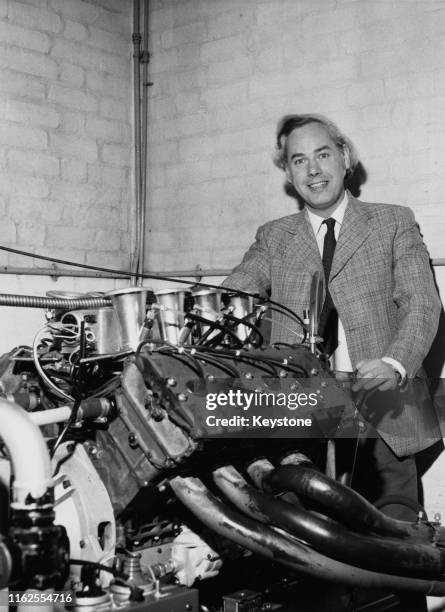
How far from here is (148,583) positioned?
1.82m

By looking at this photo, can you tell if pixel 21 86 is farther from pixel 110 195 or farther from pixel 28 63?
pixel 110 195

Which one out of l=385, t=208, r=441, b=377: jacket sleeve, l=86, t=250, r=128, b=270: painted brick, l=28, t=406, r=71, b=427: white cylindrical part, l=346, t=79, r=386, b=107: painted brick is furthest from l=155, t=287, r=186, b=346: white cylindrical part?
Result: l=86, t=250, r=128, b=270: painted brick

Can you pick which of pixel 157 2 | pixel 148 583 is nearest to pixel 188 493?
pixel 148 583

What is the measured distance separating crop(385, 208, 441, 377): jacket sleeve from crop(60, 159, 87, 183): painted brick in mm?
1728

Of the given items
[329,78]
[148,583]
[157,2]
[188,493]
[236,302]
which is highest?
[157,2]

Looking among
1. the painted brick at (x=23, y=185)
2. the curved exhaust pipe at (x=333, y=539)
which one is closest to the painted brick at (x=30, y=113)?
the painted brick at (x=23, y=185)

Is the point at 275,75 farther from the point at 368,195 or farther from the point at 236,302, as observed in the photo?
the point at 236,302

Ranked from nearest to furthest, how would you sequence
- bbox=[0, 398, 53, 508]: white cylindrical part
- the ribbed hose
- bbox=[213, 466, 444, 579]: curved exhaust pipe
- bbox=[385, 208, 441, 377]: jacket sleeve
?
bbox=[0, 398, 53, 508]: white cylindrical part → bbox=[213, 466, 444, 579]: curved exhaust pipe → the ribbed hose → bbox=[385, 208, 441, 377]: jacket sleeve

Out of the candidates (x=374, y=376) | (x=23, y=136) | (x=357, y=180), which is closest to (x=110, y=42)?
(x=23, y=136)

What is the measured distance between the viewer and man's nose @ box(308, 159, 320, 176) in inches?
120

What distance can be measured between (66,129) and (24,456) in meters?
2.67

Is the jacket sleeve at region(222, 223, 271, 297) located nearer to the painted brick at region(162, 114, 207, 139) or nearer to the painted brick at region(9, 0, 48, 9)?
the painted brick at region(162, 114, 207, 139)

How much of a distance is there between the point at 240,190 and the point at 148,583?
2.41 meters

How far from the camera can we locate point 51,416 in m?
1.88
